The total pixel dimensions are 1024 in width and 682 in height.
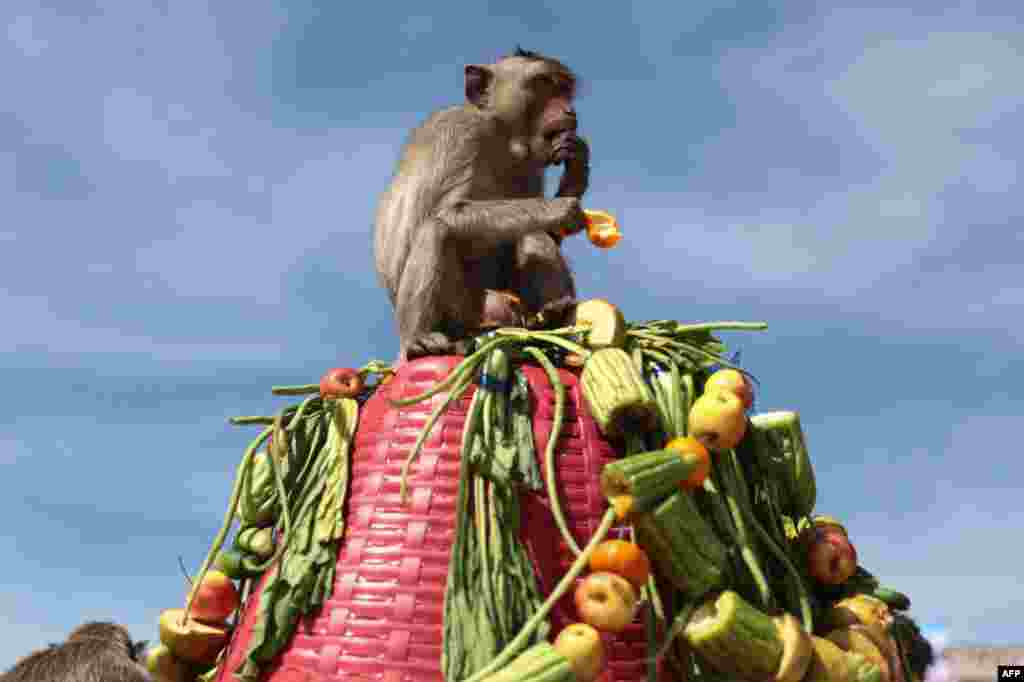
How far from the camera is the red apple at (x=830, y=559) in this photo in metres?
3.49

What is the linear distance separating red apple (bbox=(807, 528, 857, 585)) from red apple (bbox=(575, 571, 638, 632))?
3.38 ft

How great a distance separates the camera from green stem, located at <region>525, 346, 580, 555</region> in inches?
118

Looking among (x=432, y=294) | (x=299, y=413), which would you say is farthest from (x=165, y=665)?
(x=432, y=294)

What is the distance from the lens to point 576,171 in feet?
14.7

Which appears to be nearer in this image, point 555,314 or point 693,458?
point 693,458

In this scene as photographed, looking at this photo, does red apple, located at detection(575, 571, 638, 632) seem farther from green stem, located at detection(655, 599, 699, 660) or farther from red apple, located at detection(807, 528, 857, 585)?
red apple, located at detection(807, 528, 857, 585)

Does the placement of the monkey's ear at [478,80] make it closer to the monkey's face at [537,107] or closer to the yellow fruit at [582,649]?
the monkey's face at [537,107]

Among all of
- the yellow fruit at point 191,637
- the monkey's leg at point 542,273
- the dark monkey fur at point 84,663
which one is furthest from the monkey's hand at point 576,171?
the dark monkey fur at point 84,663

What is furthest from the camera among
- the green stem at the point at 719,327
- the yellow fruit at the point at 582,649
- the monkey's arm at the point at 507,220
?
the monkey's arm at the point at 507,220

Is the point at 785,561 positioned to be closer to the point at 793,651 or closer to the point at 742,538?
the point at 742,538

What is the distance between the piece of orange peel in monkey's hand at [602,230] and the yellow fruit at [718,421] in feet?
3.94

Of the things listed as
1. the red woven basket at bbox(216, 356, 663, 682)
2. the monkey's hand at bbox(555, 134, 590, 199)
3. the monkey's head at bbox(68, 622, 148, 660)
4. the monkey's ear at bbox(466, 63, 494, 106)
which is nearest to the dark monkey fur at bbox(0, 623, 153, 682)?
the monkey's head at bbox(68, 622, 148, 660)

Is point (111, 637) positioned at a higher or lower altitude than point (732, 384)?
lower

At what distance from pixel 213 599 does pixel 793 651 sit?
6.79ft
